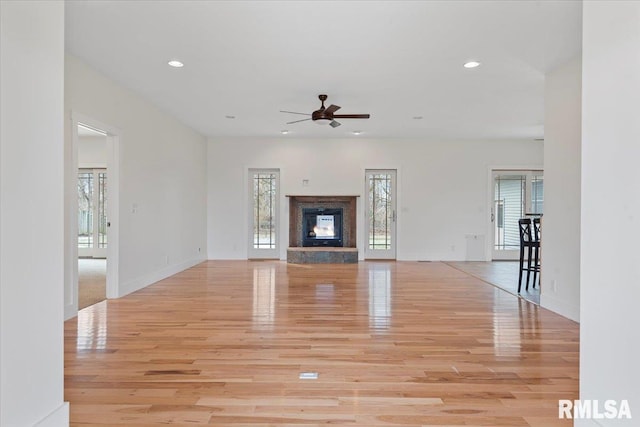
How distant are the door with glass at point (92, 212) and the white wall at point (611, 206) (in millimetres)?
9194

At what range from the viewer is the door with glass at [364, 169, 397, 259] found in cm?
785

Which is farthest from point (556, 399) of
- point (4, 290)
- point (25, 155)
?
point (25, 155)

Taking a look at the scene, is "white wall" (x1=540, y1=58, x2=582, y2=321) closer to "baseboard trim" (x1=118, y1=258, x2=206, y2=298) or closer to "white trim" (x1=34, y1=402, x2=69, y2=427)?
"white trim" (x1=34, y1=402, x2=69, y2=427)

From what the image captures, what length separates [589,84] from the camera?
1623 millimetres

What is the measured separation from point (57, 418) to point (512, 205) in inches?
327

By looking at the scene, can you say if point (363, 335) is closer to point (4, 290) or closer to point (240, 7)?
point (4, 290)

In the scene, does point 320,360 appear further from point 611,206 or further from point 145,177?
point 145,177

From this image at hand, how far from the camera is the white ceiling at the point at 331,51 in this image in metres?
2.75

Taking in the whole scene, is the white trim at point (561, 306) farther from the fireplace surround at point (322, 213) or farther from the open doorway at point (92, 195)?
the open doorway at point (92, 195)

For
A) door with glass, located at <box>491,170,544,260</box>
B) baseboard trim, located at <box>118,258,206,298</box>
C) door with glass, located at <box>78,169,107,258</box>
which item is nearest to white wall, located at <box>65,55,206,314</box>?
baseboard trim, located at <box>118,258,206,298</box>

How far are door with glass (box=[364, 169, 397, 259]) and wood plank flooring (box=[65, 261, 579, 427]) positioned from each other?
326 centimetres

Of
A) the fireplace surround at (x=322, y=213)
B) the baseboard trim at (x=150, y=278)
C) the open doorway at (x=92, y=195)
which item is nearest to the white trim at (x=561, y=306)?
the fireplace surround at (x=322, y=213)

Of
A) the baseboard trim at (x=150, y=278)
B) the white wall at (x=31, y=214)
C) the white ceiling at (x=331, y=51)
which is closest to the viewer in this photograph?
the white wall at (x=31, y=214)

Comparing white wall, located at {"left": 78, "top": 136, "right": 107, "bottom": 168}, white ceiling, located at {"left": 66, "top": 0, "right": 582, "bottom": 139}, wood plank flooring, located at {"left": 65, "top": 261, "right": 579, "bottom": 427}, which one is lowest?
wood plank flooring, located at {"left": 65, "top": 261, "right": 579, "bottom": 427}
